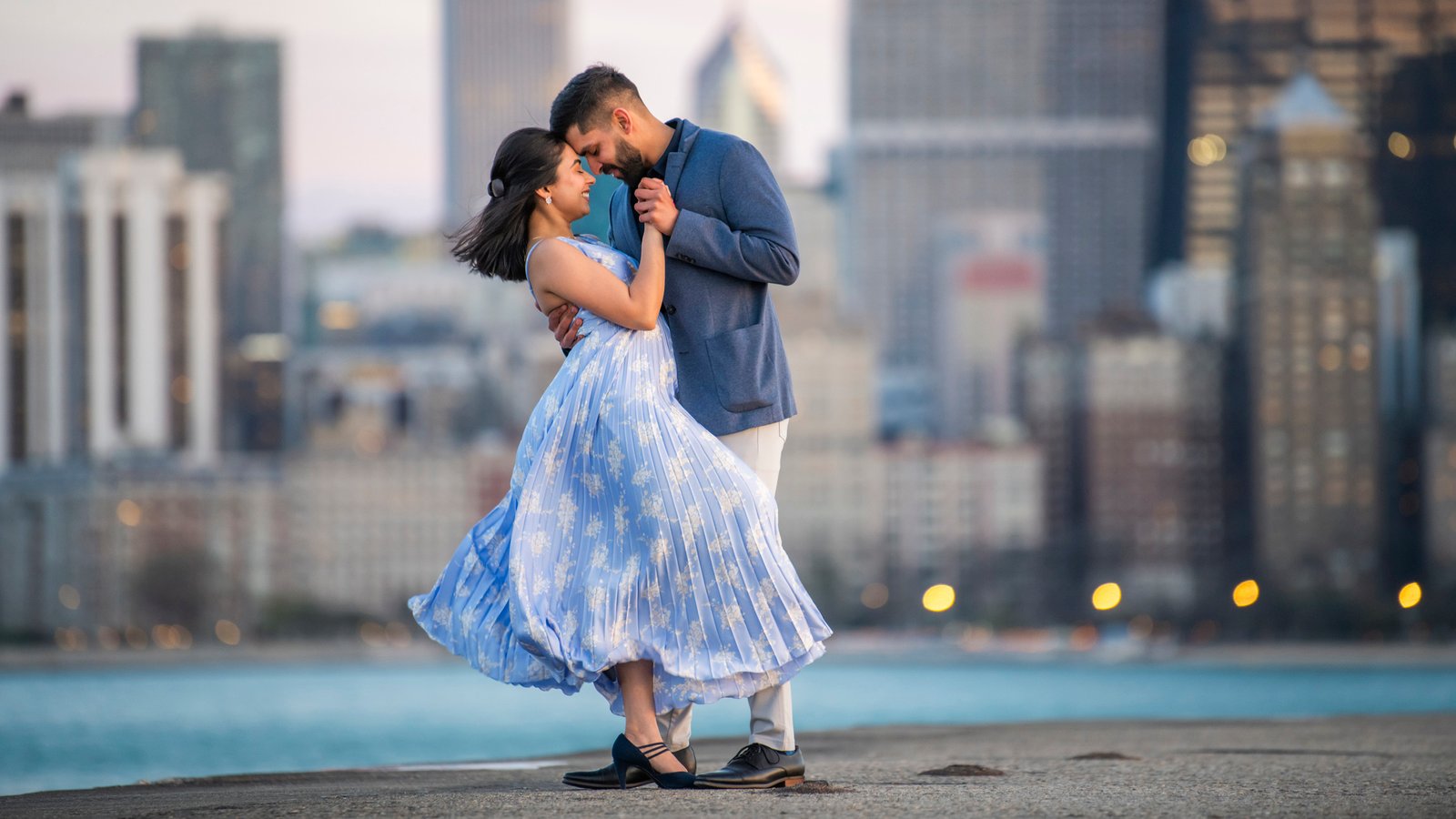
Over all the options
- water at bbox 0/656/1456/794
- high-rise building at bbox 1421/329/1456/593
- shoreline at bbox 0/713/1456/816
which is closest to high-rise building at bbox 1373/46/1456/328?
high-rise building at bbox 1421/329/1456/593

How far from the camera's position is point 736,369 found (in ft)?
24.1

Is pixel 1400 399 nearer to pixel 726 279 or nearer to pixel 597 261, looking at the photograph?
pixel 726 279

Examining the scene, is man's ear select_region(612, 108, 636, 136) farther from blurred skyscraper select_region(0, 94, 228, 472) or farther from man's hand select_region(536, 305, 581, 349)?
blurred skyscraper select_region(0, 94, 228, 472)

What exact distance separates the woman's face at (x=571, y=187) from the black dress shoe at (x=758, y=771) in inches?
71.6

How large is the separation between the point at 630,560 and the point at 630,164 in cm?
128

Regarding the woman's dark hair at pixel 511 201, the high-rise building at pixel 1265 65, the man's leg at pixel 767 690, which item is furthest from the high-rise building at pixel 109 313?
the man's leg at pixel 767 690

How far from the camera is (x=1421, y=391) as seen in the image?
13625 cm

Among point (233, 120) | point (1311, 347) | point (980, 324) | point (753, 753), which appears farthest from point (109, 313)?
point (753, 753)

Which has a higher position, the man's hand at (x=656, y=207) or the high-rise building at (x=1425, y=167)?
the high-rise building at (x=1425, y=167)

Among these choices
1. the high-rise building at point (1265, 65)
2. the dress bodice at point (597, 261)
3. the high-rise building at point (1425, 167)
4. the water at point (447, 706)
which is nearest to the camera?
the dress bodice at point (597, 261)

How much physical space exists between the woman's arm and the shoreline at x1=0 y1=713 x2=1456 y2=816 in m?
1.49

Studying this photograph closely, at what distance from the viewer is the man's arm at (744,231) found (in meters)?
7.26

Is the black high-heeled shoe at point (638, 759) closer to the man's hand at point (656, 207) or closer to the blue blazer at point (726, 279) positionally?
the blue blazer at point (726, 279)

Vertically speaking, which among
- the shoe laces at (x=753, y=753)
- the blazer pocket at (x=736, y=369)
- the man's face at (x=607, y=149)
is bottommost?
the shoe laces at (x=753, y=753)
